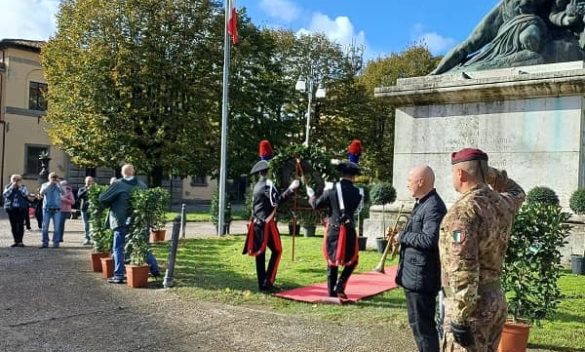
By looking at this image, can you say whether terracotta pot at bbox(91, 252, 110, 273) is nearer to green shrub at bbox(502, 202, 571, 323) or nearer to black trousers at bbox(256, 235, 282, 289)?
black trousers at bbox(256, 235, 282, 289)

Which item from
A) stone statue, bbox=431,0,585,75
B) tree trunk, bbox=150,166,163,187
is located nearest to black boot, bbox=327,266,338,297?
stone statue, bbox=431,0,585,75

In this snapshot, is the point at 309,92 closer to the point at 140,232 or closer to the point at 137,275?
the point at 140,232

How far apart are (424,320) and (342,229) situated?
348 centimetres

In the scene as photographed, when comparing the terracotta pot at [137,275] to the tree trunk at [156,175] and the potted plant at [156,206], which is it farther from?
the tree trunk at [156,175]

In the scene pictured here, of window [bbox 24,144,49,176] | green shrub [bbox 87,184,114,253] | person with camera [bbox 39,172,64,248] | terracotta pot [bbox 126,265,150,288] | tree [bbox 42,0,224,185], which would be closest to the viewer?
terracotta pot [bbox 126,265,150,288]

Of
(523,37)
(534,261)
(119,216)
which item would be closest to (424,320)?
(534,261)

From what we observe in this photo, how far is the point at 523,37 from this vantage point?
11883mm

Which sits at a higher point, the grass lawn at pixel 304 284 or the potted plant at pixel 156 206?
the potted plant at pixel 156 206

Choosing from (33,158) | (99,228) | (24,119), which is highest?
(24,119)

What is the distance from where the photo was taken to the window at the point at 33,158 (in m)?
39.9

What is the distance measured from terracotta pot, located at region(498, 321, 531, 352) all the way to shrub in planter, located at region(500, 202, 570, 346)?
28 cm

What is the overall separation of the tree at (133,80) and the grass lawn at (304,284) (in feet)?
56.8

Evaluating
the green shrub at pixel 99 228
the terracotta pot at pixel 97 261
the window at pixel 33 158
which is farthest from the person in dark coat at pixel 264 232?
the window at pixel 33 158

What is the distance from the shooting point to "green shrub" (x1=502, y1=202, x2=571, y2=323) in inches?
229
